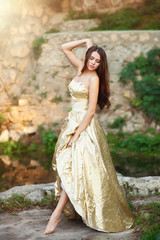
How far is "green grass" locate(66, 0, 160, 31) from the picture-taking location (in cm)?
1097

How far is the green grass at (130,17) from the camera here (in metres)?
11.0

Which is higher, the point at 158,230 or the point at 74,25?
the point at 74,25

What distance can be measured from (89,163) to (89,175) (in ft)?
0.40

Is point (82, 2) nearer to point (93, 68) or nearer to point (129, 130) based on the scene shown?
point (129, 130)

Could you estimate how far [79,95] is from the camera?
3324 millimetres

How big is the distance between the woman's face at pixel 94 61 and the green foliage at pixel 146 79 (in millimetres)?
5637

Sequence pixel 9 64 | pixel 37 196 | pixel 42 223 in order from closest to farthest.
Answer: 1. pixel 42 223
2. pixel 37 196
3. pixel 9 64

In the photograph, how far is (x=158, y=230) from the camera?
2984mm

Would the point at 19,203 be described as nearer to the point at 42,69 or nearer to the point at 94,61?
the point at 94,61

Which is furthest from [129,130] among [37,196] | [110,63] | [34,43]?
[37,196]

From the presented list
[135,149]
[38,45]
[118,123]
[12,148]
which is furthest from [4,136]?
[135,149]

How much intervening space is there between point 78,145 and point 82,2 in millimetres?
10224

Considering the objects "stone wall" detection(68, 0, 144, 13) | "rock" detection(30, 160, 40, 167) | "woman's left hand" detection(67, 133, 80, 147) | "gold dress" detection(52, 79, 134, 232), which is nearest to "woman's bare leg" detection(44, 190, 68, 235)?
"gold dress" detection(52, 79, 134, 232)

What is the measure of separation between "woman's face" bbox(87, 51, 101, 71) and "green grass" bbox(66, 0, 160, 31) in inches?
315
